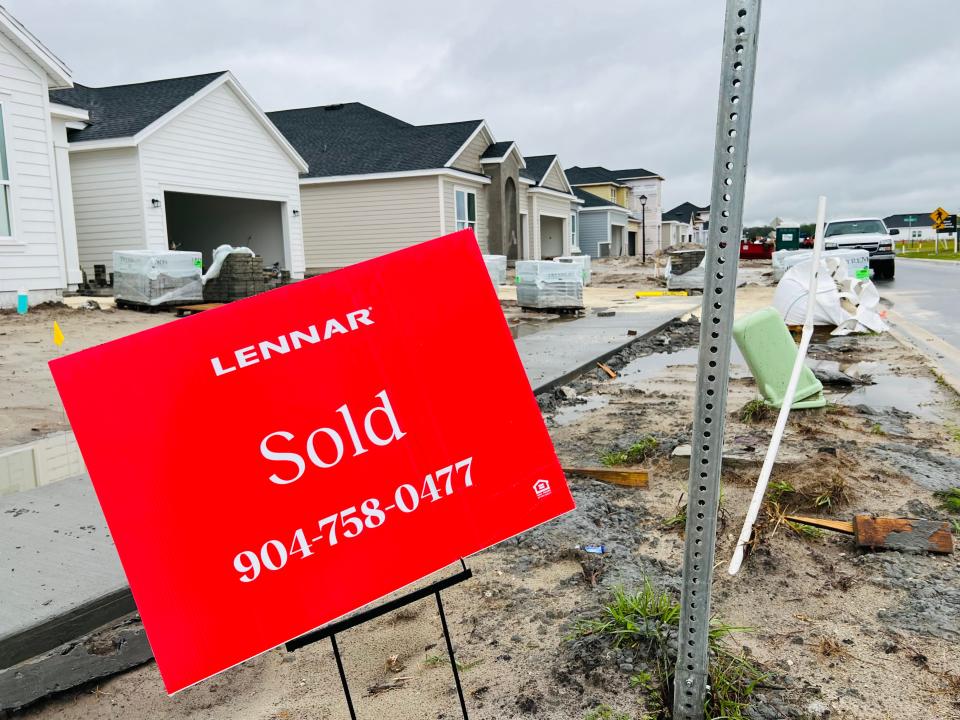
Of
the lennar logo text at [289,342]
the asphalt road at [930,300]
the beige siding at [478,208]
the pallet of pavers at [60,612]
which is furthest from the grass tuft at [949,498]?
the beige siding at [478,208]

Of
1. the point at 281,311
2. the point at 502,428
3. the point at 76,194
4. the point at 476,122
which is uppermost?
the point at 476,122

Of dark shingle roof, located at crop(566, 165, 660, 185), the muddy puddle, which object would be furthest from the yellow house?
the muddy puddle

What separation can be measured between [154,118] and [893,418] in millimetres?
16229

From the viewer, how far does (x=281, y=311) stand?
219 cm

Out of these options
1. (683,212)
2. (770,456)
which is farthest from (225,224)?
(683,212)

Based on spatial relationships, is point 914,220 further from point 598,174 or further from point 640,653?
point 640,653

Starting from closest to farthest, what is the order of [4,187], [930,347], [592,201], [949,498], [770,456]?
[770,456] → [949,498] → [930,347] → [4,187] → [592,201]

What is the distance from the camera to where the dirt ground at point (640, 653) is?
2441mm

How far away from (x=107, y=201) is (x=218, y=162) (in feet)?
10.1

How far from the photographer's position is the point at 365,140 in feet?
94.5

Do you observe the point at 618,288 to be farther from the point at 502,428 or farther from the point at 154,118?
the point at 502,428

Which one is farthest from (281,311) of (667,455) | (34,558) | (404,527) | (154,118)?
(154,118)

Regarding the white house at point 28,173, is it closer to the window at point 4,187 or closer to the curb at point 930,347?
the window at point 4,187

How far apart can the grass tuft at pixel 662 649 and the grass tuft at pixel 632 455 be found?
6.93 ft
